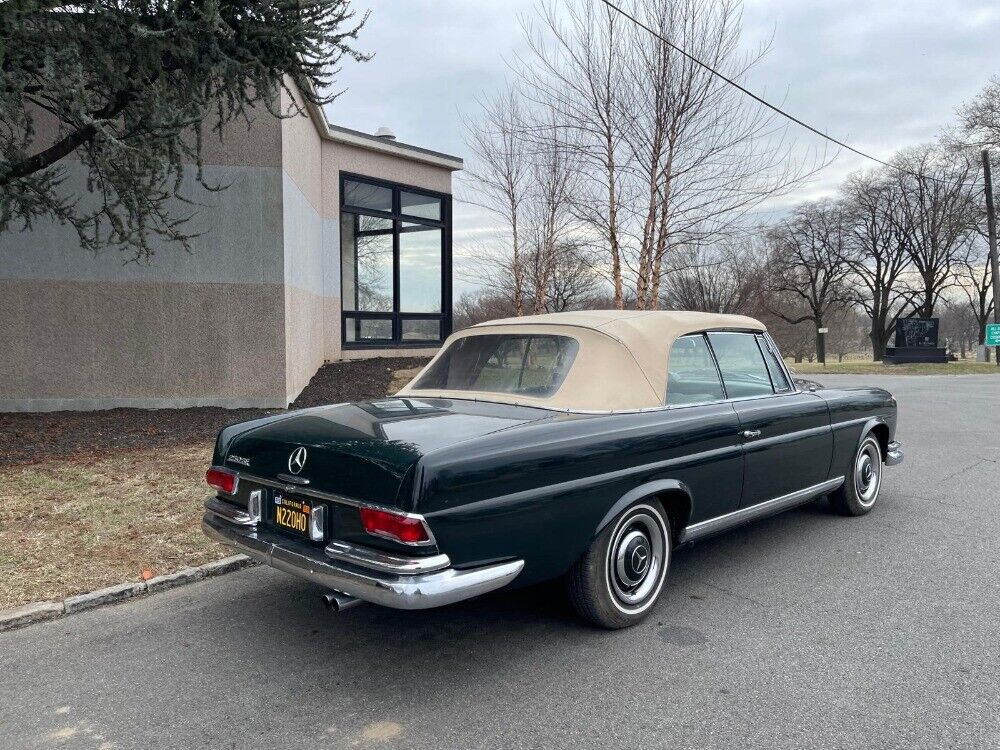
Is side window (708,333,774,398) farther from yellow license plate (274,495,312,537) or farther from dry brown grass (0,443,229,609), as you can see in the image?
dry brown grass (0,443,229,609)

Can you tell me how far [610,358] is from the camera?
Result: 3748 mm

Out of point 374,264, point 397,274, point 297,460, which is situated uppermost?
point 374,264

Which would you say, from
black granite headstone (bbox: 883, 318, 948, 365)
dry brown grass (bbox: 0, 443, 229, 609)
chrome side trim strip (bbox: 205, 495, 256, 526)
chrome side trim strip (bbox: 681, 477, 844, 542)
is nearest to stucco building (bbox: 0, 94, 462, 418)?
dry brown grass (bbox: 0, 443, 229, 609)

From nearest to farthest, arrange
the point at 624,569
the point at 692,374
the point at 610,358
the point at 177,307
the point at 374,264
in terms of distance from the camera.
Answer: the point at 624,569
the point at 610,358
the point at 692,374
the point at 177,307
the point at 374,264

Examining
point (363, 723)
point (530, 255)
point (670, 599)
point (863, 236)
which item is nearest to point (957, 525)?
point (670, 599)

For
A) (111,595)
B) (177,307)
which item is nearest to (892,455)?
(111,595)

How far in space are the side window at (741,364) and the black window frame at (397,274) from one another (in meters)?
11.4

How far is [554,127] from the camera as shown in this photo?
1202 centimetres

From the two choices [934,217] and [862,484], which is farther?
[934,217]

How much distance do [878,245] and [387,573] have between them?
50165mm

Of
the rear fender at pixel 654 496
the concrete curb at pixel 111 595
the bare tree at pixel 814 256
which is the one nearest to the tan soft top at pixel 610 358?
the rear fender at pixel 654 496

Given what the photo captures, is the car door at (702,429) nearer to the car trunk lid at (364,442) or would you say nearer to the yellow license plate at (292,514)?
the car trunk lid at (364,442)

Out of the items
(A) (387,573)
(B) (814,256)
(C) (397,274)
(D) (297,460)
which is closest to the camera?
(A) (387,573)

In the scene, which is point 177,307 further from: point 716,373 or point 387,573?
point 387,573
